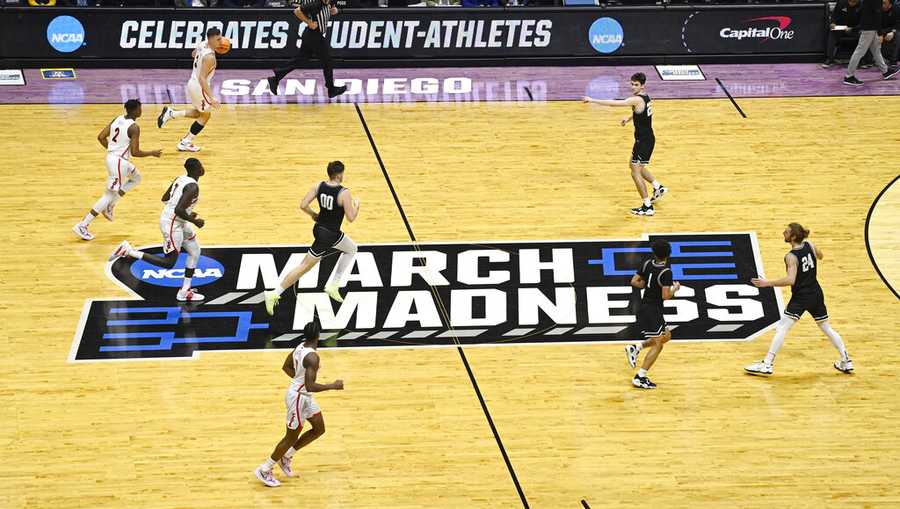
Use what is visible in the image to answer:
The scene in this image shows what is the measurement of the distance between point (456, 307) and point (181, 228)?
138 inches

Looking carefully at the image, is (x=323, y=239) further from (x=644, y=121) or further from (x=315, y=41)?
(x=315, y=41)

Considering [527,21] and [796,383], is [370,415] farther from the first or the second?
[527,21]

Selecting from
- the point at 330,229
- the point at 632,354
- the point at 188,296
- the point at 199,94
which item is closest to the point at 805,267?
the point at 632,354

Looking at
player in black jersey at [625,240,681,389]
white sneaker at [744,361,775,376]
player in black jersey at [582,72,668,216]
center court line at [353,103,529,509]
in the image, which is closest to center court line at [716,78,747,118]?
player in black jersey at [582,72,668,216]

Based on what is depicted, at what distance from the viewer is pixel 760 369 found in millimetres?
14984

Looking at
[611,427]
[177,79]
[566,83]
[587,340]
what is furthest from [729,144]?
[177,79]

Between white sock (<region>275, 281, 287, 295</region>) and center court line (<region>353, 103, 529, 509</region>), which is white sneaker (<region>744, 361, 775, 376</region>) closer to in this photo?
center court line (<region>353, 103, 529, 509</region>)

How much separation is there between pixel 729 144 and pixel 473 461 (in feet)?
→ 29.6

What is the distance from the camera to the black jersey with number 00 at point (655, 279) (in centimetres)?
1422

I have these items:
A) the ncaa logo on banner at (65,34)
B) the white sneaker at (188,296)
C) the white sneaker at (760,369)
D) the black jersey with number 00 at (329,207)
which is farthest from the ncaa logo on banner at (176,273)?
the ncaa logo on banner at (65,34)

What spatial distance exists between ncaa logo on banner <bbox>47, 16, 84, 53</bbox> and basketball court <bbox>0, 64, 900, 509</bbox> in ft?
2.11

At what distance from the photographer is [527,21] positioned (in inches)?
921

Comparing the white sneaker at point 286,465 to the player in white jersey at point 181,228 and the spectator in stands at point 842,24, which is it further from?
the spectator in stands at point 842,24

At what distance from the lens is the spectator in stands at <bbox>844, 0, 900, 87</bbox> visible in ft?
73.9
